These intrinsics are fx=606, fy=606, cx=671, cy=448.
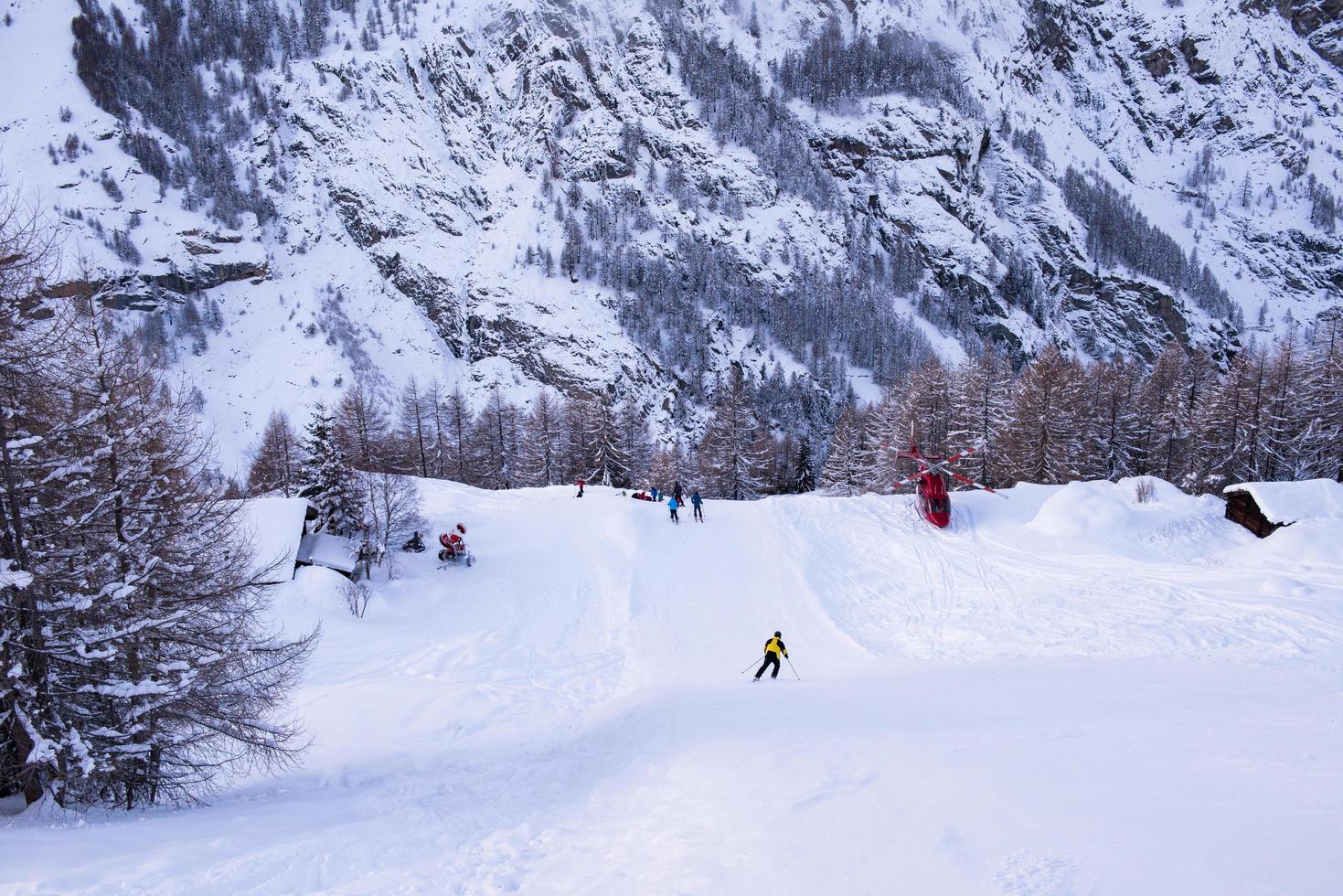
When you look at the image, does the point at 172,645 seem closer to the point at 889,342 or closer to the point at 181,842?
the point at 181,842

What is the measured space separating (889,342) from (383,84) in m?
117

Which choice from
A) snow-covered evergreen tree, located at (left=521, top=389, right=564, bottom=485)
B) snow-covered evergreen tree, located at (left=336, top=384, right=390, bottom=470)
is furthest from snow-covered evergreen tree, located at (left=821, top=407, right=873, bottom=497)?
snow-covered evergreen tree, located at (left=336, top=384, right=390, bottom=470)

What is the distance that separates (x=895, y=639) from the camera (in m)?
17.8

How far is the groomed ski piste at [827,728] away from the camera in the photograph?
5.78 metres

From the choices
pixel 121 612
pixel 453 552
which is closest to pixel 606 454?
pixel 453 552

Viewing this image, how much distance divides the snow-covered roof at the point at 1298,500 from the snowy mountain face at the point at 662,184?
75985 mm

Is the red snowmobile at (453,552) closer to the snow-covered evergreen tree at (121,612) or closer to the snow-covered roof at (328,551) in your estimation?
the snow-covered roof at (328,551)

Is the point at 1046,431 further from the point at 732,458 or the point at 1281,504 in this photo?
the point at 732,458

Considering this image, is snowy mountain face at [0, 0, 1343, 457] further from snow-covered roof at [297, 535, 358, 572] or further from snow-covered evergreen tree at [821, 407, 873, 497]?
snow-covered roof at [297, 535, 358, 572]

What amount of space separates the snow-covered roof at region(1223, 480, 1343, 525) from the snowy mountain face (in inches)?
2992

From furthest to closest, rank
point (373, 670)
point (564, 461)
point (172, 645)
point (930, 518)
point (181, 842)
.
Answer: point (564, 461), point (930, 518), point (373, 670), point (172, 645), point (181, 842)

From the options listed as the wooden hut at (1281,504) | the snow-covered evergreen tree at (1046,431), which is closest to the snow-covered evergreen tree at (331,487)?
the wooden hut at (1281,504)

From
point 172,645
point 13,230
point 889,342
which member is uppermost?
point 889,342

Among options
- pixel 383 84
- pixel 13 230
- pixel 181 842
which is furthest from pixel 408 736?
pixel 383 84
